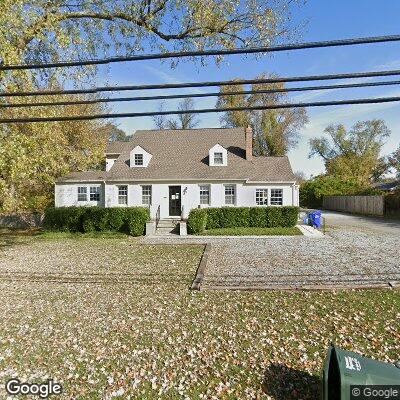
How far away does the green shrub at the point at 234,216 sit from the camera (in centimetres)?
1823

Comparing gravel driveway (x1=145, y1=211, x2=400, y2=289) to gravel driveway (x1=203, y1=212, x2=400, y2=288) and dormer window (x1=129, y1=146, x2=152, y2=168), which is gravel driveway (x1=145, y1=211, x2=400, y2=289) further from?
dormer window (x1=129, y1=146, x2=152, y2=168)

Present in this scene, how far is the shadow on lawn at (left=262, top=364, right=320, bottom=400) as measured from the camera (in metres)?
3.62

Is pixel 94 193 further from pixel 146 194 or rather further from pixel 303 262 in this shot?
pixel 303 262

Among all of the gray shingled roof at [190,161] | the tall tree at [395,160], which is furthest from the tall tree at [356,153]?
the gray shingled roof at [190,161]

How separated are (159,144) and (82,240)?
36.2ft

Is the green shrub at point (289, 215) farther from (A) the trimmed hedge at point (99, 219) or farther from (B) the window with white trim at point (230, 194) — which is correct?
(A) the trimmed hedge at point (99, 219)

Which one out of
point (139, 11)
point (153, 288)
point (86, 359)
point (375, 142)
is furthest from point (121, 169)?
point (375, 142)

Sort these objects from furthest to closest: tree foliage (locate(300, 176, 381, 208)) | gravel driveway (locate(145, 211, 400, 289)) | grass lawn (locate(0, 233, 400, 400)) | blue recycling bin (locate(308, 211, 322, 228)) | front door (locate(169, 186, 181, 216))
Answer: tree foliage (locate(300, 176, 381, 208)) → front door (locate(169, 186, 181, 216)) → blue recycling bin (locate(308, 211, 322, 228)) → gravel driveway (locate(145, 211, 400, 289)) → grass lawn (locate(0, 233, 400, 400))

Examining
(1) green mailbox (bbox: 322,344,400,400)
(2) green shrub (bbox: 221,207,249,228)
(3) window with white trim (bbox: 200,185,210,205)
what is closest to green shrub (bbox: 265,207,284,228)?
(2) green shrub (bbox: 221,207,249,228)

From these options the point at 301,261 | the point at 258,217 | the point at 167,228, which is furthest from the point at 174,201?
the point at 301,261

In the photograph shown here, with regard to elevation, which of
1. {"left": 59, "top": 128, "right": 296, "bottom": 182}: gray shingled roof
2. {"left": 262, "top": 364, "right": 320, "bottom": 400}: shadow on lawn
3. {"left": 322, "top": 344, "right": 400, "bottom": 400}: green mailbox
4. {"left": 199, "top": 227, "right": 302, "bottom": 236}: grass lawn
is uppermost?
{"left": 59, "top": 128, "right": 296, "bottom": 182}: gray shingled roof

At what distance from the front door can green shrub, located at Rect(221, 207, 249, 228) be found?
14.2 ft

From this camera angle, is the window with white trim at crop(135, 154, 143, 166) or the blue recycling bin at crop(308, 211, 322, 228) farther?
the window with white trim at crop(135, 154, 143, 166)

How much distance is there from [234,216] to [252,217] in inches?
41.5
